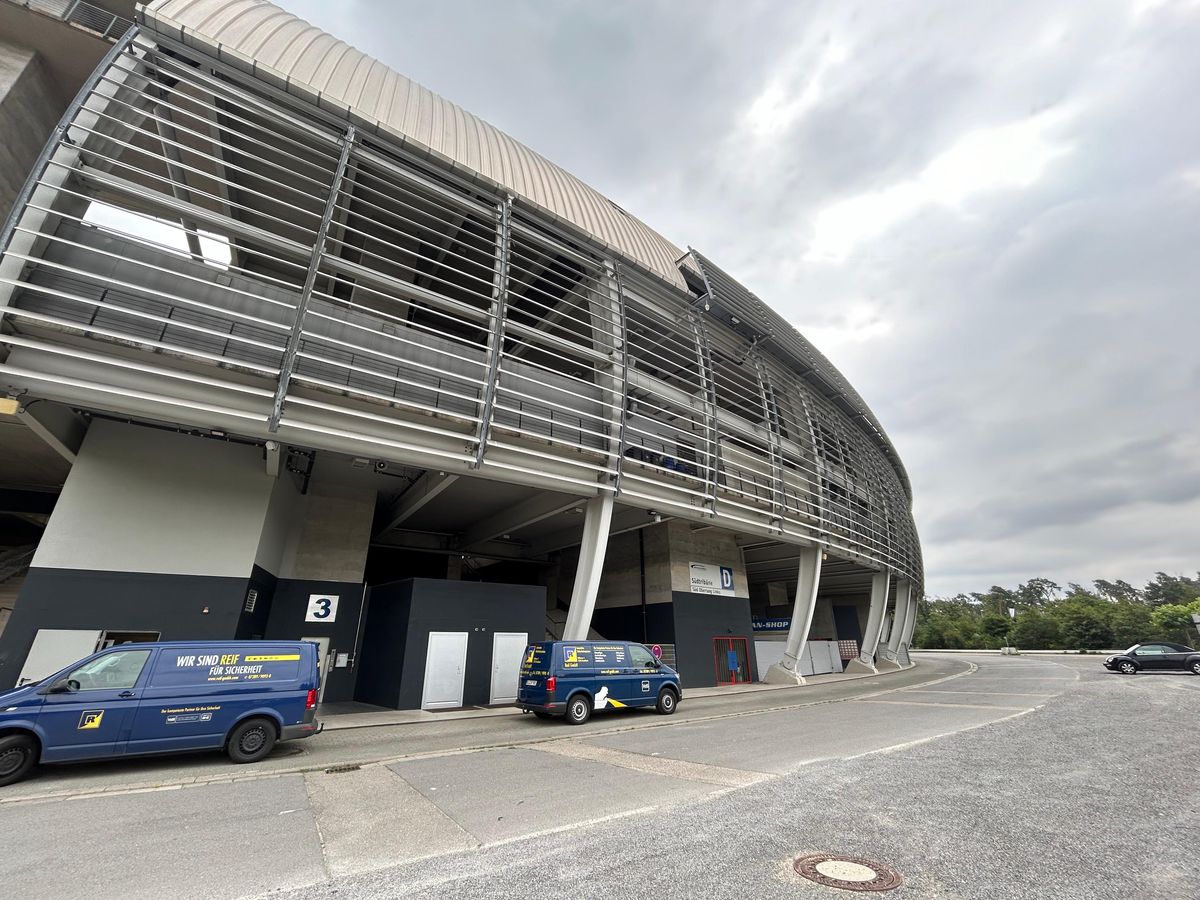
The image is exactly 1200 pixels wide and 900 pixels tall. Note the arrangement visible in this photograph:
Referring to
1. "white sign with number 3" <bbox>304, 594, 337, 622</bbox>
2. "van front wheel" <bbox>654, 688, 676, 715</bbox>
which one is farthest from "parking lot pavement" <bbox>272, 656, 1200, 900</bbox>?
"white sign with number 3" <bbox>304, 594, 337, 622</bbox>

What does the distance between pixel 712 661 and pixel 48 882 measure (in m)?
20.7

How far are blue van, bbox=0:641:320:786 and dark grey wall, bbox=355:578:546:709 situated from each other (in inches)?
239

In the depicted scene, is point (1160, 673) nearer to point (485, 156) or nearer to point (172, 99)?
point (485, 156)

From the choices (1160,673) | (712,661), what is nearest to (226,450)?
(712,661)

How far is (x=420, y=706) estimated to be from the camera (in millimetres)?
14570

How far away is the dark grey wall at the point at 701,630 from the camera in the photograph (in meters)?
20.5

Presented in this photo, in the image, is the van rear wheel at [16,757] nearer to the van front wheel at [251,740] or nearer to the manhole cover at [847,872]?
the van front wheel at [251,740]

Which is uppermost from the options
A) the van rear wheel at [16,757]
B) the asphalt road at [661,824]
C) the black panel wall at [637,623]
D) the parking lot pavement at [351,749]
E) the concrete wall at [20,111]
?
the concrete wall at [20,111]

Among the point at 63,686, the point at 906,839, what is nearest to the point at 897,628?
the point at 906,839

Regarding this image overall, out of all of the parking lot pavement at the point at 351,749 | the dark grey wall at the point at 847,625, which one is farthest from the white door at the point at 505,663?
the dark grey wall at the point at 847,625

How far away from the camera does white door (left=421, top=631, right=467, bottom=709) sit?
14.8 metres

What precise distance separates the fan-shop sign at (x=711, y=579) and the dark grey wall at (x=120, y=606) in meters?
16.3

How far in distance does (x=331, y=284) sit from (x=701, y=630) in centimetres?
1901

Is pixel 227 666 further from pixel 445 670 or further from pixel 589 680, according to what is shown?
pixel 445 670
